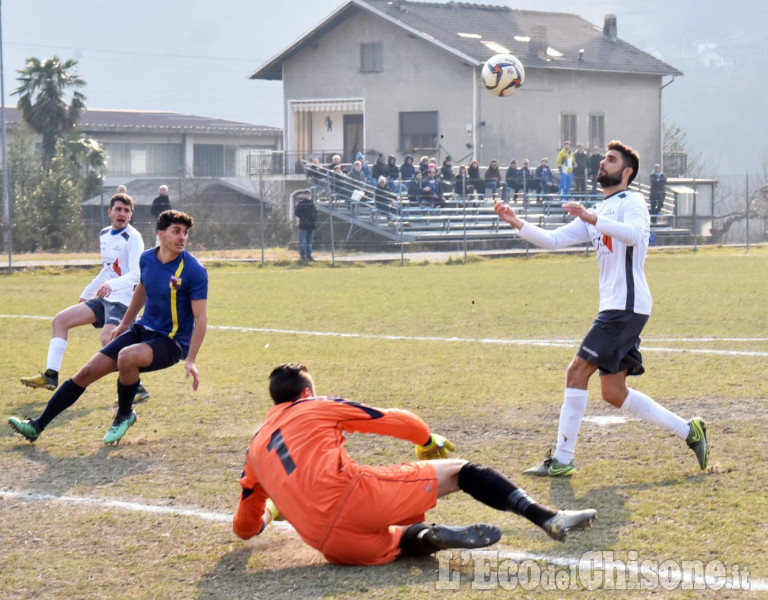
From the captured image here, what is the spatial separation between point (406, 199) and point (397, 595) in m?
27.4

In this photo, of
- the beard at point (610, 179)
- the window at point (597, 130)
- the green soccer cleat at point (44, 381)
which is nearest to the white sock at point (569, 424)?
the beard at point (610, 179)

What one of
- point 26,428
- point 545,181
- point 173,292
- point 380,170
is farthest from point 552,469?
point 545,181

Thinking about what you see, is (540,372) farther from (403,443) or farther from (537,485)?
(537,485)

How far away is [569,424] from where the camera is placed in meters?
6.67

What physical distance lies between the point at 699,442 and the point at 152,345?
3477mm

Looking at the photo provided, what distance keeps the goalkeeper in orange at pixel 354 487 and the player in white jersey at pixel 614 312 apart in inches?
56.0

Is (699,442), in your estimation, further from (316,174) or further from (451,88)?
(451,88)

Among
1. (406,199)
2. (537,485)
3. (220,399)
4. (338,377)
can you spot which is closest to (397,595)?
(537,485)

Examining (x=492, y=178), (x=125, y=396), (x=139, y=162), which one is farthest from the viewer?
(x=139, y=162)

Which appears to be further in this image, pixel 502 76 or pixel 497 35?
pixel 497 35

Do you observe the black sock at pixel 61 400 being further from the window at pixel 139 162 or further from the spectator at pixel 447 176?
the window at pixel 139 162

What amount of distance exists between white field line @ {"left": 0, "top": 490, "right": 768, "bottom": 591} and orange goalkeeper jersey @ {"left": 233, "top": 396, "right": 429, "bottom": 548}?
675 mm

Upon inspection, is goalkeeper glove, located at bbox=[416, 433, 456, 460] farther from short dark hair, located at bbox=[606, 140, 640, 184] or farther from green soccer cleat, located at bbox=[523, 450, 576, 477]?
short dark hair, located at bbox=[606, 140, 640, 184]

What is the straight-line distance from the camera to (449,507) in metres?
5.90
